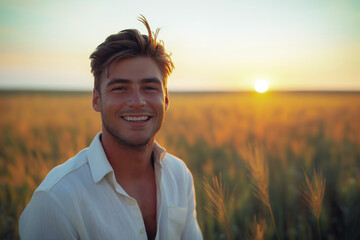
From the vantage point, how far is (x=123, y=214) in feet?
5.03

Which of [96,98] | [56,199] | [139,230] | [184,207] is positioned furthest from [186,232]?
[96,98]

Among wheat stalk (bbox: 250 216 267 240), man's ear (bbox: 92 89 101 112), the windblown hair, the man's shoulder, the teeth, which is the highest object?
the windblown hair

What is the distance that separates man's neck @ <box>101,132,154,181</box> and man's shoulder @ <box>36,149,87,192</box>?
19cm

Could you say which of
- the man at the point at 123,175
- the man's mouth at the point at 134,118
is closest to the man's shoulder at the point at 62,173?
the man at the point at 123,175

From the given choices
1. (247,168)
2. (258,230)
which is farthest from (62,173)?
(247,168)

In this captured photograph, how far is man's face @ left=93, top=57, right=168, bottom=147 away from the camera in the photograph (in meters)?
1.69

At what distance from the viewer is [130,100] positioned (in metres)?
1.70

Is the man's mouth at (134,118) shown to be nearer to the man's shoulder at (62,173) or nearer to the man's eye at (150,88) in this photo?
the man's eye at (150,88)

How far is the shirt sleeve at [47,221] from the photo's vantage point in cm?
130

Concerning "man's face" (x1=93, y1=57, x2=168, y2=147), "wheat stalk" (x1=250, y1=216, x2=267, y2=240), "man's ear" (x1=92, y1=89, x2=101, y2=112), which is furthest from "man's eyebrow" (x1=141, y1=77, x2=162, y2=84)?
"wheat stalk" (x1=250, y1=216, x2=267, y2=240)

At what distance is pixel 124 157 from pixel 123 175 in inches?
5.3

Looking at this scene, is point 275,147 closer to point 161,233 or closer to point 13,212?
point 161,233

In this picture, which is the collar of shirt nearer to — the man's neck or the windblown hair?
the man's neck

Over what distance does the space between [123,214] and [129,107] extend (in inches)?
27.3
